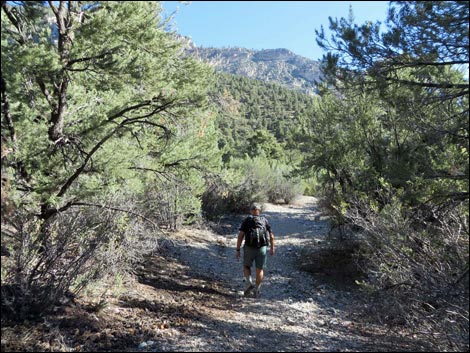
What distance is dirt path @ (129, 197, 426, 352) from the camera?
16.3 feet

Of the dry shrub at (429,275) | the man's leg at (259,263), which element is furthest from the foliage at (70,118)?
the dry shrub at (429,275)

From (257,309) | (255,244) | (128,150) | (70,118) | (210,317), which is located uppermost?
(70,118)

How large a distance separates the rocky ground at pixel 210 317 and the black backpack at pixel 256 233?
3.75 feet

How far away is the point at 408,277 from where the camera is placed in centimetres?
511

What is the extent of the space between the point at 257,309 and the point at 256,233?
1.43m

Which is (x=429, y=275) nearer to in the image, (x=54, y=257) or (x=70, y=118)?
(x=54, y=257)

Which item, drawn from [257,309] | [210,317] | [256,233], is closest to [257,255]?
[256,233]

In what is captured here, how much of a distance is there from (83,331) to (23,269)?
1107 mm

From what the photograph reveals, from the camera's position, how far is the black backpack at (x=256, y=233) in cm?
704

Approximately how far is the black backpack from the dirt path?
114cm

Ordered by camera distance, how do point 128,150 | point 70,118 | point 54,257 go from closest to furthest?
point 54,257 → point 70,118 → point 128,150

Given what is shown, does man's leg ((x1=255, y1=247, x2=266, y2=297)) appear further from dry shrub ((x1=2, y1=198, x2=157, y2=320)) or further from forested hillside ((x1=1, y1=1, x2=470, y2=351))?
dry shrub ((x1=2, y1=198, x2=157, y2=320))

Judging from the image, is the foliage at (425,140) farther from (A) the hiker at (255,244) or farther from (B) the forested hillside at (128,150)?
(A) the hiker at (255,244)

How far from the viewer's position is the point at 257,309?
21.4 ft
